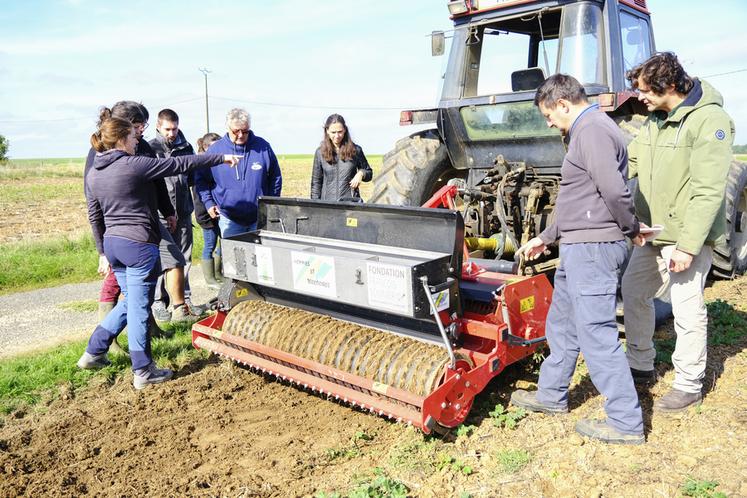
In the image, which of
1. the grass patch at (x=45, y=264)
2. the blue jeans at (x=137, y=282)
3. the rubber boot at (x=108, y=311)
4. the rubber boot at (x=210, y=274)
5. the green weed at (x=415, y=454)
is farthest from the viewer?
the grass patch at (x=45, y=264)

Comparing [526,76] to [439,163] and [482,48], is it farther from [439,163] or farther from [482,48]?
[439,163]

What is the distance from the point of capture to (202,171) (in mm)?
5438

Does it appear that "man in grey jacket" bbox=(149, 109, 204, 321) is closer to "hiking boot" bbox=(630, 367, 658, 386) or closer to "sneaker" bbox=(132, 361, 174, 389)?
"sneaker" bbox=(132, 361, 174, 389)

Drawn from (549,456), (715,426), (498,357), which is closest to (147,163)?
(498,357)

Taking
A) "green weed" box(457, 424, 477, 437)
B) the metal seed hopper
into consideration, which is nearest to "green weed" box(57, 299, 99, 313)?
the metal seed hopper

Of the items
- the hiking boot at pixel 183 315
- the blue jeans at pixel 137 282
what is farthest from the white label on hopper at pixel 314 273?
the hiking boot at pixel 183 315

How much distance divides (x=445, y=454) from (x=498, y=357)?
580 mm

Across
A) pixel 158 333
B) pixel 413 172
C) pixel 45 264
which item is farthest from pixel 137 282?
pixel 45 264

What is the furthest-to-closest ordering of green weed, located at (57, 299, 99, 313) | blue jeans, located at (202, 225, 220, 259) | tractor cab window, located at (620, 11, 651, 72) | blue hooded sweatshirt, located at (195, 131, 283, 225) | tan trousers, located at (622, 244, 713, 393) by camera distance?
blue jeans, located at (202, 225, 220, 259), green weed, located at (57, 299, 99, 313), blue hooded sweatshirt, located at (195, 131, 283, 225), tractor cab window, located at (620, 11, 651, 72), tan trousers, located at (622, 244, 713, 393)

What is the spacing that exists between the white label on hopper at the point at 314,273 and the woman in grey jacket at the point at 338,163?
1.85m

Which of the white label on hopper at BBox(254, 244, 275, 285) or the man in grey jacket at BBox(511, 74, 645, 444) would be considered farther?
the white label on hopper at BBox(254, 244, 275, 285)

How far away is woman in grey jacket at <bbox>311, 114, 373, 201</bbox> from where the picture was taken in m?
5.47

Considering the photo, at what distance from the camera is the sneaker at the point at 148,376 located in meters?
4.09

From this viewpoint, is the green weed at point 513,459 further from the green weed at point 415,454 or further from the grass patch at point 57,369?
the grass patch at point 57,369
